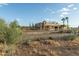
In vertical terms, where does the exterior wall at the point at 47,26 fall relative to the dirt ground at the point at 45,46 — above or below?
above

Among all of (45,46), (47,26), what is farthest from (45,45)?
(47,26)

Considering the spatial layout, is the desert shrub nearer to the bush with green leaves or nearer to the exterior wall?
the bush with green leaves

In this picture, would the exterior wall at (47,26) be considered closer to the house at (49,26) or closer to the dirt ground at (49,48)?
the house at (49,26)

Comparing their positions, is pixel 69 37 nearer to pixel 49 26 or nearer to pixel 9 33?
pixel 49 26

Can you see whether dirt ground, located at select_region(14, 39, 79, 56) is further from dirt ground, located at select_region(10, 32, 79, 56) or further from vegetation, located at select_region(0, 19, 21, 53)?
vegetation, located at select_region(0, 19, 21, 53)

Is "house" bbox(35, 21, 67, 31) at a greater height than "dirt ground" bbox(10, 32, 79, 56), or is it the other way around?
"house" bbox(35, 21, 67, 31)

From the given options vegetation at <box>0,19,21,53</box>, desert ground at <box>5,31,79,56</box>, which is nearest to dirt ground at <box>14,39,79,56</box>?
desert ground at <box>5,31,79,56</box>

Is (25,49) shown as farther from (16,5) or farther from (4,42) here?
(16,5)

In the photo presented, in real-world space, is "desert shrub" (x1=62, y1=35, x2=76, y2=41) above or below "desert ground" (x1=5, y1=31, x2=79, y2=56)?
above

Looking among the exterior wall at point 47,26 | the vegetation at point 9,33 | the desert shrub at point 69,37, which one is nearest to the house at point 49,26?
the exterior wall at point 47,26

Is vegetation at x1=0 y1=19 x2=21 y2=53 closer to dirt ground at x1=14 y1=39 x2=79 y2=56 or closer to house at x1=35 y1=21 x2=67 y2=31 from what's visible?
dirt ground at x1=14 y1=39 x2=79 y2=56

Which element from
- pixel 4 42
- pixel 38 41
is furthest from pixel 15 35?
pixel 38 41

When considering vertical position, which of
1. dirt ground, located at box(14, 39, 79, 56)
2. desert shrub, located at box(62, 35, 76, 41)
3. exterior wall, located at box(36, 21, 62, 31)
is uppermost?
exterior wall, located at box(36, 21, 62, 31)

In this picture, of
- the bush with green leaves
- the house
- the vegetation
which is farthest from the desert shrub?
the vegetation
